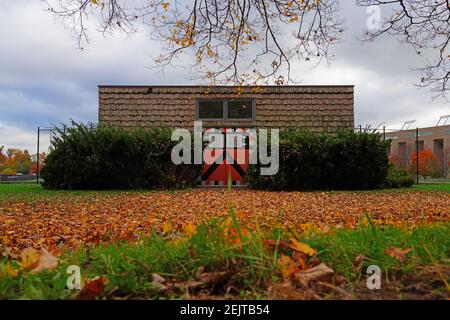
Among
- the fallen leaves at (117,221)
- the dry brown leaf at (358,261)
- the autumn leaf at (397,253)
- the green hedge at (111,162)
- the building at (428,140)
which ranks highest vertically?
the building at (428,140)

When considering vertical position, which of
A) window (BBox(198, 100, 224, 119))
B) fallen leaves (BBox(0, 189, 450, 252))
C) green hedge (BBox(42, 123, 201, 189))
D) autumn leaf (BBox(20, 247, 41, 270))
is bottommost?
fallen leaves (BBox(0, 189, 450, 252))

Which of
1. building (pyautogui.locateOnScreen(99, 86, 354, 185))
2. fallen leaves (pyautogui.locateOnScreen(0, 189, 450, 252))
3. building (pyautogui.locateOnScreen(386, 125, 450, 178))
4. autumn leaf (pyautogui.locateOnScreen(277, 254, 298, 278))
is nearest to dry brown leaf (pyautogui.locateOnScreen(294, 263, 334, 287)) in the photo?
autumn leaf (pyautogui.locateOnScreen(277, 254, 298, 278))

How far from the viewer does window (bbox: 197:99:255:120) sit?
57.8ft

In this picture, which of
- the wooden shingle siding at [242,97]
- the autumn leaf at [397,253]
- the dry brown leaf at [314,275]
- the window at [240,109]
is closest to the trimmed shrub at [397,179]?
the wooden shingle siding at [242,97]

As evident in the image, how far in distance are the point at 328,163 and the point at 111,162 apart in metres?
7.18

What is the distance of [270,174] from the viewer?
504 inches

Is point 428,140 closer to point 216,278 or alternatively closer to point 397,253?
point 397,253

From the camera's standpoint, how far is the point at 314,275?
1708mm

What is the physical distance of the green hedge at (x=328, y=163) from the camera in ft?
42.2

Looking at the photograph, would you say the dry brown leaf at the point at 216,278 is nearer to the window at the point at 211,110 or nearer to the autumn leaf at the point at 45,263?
the autumn leaf at the point at 45,263

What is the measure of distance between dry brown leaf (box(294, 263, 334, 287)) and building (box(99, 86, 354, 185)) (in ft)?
51.3

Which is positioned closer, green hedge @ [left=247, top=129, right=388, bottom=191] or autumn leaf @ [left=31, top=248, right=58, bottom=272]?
autumn leaf @ [left=31, top=248, right=58, bottom=272]

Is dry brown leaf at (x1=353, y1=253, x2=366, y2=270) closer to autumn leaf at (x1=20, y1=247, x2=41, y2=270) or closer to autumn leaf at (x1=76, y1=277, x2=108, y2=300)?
autumn leaf at (x1=76, y1=277, x2=108, y2=300)
